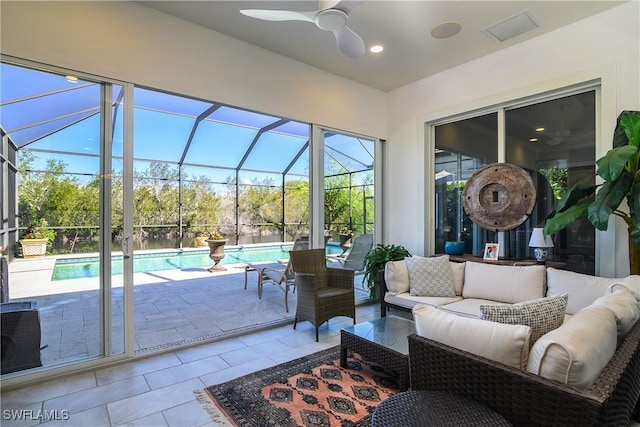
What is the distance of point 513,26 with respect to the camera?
3338mm

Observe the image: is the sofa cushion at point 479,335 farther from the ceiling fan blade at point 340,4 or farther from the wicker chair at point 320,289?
the ceiling fan blade at point 340,4

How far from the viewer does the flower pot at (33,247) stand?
260 centimetres

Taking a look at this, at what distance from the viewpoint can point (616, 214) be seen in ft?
9.46

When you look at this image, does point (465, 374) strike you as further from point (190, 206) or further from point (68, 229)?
point (190, 206)

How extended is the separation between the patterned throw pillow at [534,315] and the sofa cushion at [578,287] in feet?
4.78

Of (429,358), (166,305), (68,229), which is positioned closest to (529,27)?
(429,358)

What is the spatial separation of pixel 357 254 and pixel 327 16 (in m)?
3.45

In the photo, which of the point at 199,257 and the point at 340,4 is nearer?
the point at 340,4

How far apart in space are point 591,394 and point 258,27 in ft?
12.4

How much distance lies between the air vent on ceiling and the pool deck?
360cm

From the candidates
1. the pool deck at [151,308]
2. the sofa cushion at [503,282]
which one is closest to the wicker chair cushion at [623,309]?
the sofa cushion at [503,282]

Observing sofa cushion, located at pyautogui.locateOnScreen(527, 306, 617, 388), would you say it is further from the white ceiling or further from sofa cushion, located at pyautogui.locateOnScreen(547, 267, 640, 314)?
the white ceiling

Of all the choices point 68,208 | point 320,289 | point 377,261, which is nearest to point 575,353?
point 320,289

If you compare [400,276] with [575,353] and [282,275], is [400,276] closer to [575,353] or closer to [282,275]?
[282,275]
